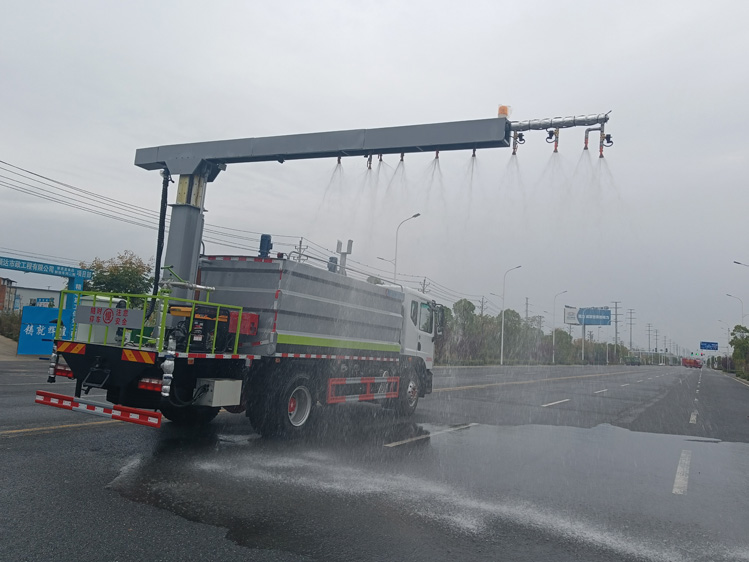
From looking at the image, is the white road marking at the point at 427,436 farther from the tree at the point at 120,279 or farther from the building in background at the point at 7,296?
the building in background at the point at 7,296

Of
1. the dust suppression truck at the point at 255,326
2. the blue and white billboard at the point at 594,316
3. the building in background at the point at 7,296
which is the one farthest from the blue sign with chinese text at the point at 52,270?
the blue and white billboard at the point at 594,316

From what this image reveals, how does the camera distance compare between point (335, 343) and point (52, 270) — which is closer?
point (335, 343)

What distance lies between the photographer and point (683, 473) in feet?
25.3

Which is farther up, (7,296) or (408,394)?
(7,296)

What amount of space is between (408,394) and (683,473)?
5.51m

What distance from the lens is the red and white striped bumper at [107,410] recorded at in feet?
21.3

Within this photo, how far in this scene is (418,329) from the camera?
1245 cm

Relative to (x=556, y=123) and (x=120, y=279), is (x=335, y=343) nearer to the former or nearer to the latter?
(x=556, y=123)

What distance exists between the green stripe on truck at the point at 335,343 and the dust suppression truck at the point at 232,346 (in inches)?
0.8

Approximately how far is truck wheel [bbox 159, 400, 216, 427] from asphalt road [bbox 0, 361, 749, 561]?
0.19 meters

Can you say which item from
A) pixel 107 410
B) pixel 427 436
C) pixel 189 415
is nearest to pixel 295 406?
pixel 189 415

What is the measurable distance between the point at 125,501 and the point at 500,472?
446 centimetres

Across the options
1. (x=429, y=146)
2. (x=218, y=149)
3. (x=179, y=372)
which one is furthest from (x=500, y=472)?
(x=218, y=149)

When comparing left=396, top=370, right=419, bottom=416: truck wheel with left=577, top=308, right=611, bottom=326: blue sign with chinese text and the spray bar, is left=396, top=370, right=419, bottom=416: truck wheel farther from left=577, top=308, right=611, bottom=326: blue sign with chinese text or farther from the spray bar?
left=577, top=308, right=611, bottom=326: blue sign with chinese text
